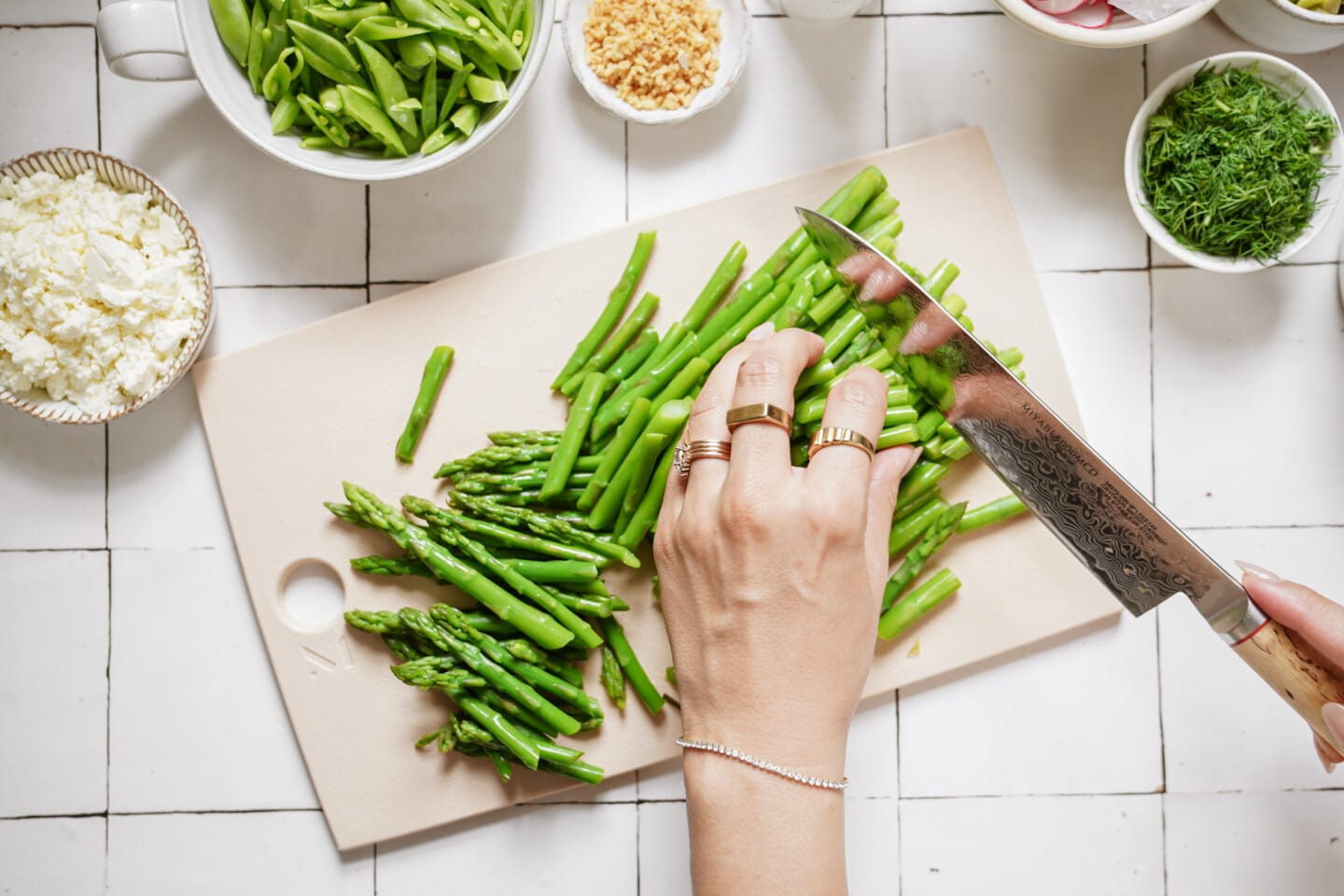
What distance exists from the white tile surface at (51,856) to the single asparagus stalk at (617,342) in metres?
1.36

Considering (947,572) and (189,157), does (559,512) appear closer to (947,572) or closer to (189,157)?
(947,572)

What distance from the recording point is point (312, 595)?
6.64 feet

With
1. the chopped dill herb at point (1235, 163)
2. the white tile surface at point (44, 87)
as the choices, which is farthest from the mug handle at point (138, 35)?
the chopped dill herb at point (1235, 163)

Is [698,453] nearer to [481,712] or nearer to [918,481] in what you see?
[918,481]

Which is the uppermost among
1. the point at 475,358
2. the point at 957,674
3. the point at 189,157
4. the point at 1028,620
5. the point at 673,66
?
the point at 673,66

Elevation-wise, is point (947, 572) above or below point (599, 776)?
above

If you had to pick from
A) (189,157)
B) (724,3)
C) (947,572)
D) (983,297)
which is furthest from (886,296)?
(189,157)

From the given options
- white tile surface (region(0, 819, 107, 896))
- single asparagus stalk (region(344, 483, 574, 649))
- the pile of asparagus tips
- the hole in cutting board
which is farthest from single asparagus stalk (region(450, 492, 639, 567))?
white tile surface (region(0, 819, 107, 896))

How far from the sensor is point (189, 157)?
2014 millimetres

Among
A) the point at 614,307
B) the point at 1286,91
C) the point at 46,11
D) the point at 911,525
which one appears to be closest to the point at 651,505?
the point at 614,307

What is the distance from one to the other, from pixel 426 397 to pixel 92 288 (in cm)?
63

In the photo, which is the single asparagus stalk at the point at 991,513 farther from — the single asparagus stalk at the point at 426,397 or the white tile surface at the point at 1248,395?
the single asparagus stalk at the point at 426,397

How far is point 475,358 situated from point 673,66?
0.70 m

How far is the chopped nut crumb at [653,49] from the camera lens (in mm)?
1881
